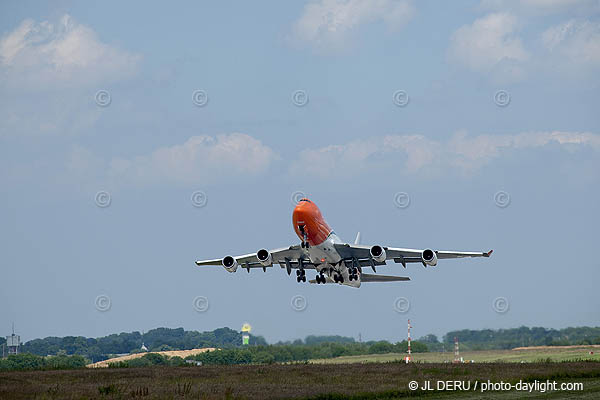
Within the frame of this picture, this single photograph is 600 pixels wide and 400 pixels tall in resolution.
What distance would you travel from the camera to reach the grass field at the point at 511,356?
55562 millimetres

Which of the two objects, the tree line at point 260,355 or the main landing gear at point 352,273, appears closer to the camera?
the main landing gear at point 352,273

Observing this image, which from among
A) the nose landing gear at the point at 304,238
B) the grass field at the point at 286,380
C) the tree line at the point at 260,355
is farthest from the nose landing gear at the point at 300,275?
the grass field at the point at 286,380

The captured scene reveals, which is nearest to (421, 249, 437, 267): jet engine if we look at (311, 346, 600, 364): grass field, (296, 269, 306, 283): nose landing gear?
(311, 346, 600, 364): grass field

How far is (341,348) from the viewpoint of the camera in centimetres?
6525

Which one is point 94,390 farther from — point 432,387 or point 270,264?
point 270,264

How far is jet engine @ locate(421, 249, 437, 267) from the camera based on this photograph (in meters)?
51.2

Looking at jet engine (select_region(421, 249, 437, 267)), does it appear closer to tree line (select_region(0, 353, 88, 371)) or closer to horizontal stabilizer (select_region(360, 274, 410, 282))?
horizontal stabilizer (select_region(360, 274, 410, 282))

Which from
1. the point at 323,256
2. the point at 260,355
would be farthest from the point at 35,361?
the point at 323,256

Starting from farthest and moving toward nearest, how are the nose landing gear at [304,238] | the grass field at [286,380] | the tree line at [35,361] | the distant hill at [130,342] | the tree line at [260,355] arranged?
the distant hill at [130,342], the tree line at [260,355], the tree line at [35,361], the nose landing gear at [304,238], the grass field at [286,380]

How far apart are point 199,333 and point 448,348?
31433mm

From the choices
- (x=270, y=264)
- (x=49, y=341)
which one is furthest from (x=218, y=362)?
(x=49, y=341)

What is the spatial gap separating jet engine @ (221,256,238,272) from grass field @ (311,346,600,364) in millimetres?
11892

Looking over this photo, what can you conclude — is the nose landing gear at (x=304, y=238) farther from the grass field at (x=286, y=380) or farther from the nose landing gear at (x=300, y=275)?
the grass field at (x=286, y=380)

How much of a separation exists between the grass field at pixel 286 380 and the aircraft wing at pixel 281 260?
319 inches
